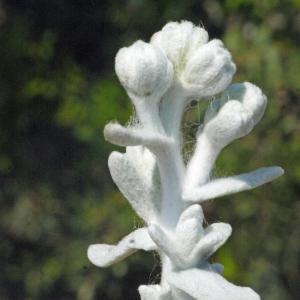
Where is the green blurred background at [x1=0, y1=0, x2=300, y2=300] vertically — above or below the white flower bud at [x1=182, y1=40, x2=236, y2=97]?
above

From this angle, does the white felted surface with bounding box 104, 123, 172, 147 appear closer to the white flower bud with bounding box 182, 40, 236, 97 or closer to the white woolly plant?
the white woolly plant

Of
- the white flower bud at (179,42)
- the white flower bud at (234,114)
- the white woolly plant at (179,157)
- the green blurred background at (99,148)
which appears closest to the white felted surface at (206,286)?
the white woolly plant at (179,157)

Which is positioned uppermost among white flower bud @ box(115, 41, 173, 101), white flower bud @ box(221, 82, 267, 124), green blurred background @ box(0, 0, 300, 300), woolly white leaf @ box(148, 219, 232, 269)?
green blurred background @ box(0, 0, 300, 300)

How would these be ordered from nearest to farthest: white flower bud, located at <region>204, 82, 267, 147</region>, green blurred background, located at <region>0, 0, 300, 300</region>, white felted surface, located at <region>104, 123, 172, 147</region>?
white felted surface, located at <region>104, 123, 172, 147</region> → white flower bud, located at <region>204, 82, 267, 147</region> → green blurred background, located at <region>0, 0, 300, 300</region>

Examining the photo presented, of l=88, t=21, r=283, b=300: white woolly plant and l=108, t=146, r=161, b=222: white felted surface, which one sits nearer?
l=88, t=21, r=283, b=300: white woolly plant

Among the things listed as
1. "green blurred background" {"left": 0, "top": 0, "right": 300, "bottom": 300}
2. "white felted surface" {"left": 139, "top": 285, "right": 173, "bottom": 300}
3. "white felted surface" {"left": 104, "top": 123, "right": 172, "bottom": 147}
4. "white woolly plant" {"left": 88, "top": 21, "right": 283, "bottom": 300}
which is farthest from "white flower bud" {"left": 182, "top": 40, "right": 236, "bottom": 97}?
"green blurred background" {"left": 0, "top": 0, "right": 300, "bottom": 300}

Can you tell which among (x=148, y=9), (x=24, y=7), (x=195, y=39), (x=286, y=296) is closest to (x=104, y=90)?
(x=148, y=9)

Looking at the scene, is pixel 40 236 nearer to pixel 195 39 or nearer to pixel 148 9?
pixel 148 9

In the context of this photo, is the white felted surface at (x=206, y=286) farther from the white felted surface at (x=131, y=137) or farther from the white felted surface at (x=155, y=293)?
the white felted surface at (x=131, y=137)
